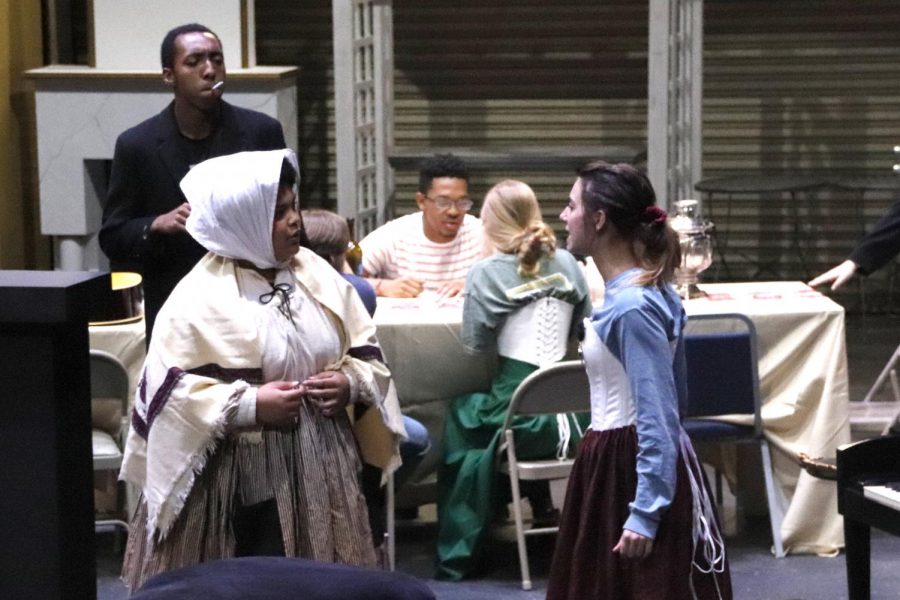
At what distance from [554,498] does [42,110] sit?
12.4 ft

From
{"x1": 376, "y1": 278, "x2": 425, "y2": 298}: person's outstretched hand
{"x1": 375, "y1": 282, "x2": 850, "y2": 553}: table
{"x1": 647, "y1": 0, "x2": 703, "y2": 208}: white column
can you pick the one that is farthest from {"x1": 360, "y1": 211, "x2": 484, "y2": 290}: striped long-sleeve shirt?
{"x1": 647, "y1": 0, "x2": 703, "y2": 208}: white column

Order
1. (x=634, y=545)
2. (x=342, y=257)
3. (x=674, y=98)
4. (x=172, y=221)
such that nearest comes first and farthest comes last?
(x=634, y=545)
(x=172, y=221)
(x=342, y=257)
(x=674, y=98)

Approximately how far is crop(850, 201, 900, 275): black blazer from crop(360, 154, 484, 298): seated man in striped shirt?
5.38ft

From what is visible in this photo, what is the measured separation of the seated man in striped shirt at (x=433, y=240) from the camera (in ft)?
18.2

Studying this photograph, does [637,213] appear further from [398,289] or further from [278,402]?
[398,289]

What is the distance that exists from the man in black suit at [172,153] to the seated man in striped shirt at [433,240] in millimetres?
1673

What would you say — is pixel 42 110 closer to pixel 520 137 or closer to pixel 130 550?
pixel 520 137

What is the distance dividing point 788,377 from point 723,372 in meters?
0.31

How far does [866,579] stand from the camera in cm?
342

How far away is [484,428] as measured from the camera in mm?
4809

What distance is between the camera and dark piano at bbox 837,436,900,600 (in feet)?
10.8

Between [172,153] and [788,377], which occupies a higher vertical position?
[172,153]

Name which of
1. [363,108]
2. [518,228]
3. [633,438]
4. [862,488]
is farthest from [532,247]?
[363,108]

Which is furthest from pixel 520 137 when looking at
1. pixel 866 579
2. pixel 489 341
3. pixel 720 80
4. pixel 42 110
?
pixel 866 579
